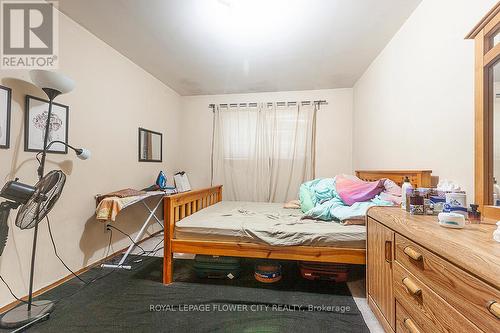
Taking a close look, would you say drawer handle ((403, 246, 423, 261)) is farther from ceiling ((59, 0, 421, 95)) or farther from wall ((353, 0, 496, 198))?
ceiling ((59, 0, 421, 95))

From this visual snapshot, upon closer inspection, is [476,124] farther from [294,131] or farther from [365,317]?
[294,131]

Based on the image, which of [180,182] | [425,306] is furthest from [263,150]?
[425,306]

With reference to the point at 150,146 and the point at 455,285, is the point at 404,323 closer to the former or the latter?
the point at 455,285

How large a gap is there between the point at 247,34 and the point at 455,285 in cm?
227

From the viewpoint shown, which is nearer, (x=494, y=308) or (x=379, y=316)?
(x=494, y=308)

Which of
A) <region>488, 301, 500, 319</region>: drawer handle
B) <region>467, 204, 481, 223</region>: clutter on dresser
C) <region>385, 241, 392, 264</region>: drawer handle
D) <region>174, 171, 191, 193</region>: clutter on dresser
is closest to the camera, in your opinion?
<region>488, 301, 500, 319</region>: drawer handle

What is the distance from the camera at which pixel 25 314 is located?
1.44 meters

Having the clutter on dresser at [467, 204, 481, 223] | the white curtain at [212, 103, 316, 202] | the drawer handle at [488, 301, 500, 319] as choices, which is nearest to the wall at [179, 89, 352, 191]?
the white curtain at [212, 103, 316, 202]

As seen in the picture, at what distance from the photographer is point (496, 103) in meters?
1.08

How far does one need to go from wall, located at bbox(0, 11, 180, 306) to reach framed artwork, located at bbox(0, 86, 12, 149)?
0.13 feet

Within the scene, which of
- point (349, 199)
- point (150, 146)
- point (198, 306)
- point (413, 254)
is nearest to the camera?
point (413, 254)

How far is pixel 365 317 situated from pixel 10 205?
2263mm

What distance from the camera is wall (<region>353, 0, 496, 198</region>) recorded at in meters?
1.28

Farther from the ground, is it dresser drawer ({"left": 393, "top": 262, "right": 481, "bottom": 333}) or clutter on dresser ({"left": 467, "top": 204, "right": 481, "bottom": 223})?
clutter on dresser ({"left": 467, "top": 204, "right": 481, "bottom": 223})
